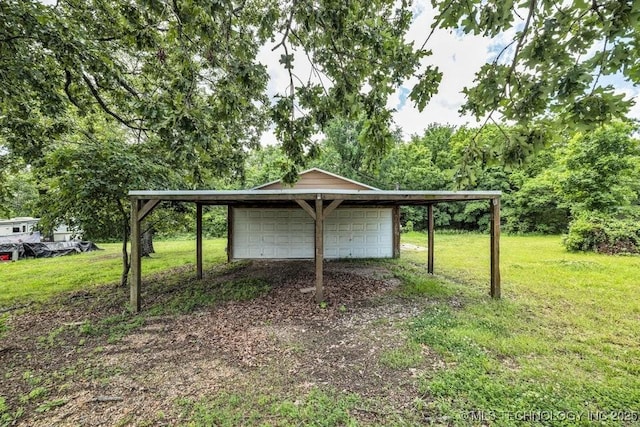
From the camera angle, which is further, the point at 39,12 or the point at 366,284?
the point at 366,284

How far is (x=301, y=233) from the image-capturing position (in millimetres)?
10250

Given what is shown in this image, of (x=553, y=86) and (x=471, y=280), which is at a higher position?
(x=553, y=86)

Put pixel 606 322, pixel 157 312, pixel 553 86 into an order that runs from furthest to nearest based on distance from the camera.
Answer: pixel 157 312 < pixel 606 322 < pixel 553 86

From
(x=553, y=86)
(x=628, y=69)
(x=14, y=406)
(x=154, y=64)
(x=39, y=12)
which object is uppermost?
(x=154, y=64)

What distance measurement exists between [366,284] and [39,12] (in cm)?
667

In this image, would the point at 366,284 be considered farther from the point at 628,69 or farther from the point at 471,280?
the point at 628,69

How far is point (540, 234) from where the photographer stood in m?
18.6

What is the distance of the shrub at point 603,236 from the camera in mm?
9867

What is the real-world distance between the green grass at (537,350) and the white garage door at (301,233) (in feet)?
13.5

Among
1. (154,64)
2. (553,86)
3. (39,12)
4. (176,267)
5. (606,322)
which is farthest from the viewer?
(176,267)

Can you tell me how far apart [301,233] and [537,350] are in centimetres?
762

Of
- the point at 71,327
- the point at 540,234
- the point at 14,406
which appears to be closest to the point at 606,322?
the point at 14,406

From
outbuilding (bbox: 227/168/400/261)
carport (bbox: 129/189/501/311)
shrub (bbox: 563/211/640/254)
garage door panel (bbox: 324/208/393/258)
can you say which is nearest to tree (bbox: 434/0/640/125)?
carport (bbox: 129/189/501/311)

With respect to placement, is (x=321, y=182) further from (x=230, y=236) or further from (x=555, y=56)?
(x=555, y=56)
